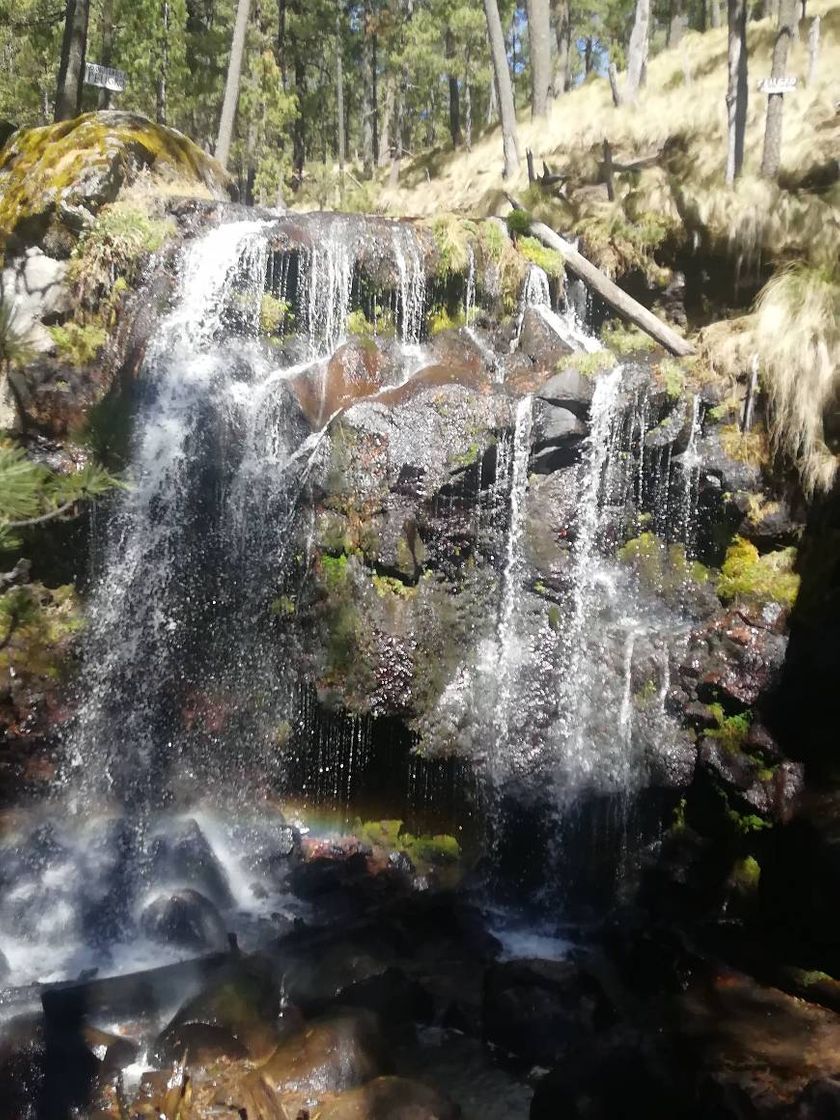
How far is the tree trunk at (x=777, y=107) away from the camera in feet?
36.6

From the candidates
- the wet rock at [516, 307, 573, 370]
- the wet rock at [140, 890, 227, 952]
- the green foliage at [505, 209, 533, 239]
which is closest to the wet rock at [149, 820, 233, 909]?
the wet rock at [140, 890, 227, 952]

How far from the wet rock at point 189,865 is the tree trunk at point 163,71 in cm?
1892

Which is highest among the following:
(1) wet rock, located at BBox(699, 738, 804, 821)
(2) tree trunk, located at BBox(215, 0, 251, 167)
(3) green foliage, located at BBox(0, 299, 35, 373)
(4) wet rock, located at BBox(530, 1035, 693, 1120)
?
(2) tree trunk, located at BBox(215, 0, 251, 167)

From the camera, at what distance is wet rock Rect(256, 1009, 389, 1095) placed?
5477 millimetres

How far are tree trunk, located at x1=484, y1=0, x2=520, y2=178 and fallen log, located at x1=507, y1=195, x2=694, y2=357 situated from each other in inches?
242

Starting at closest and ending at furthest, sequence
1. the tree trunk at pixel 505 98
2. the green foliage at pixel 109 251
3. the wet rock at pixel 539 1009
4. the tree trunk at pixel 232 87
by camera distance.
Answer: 1. the wet rock at pixel 539 1009
2. the green foliage at pixel 109 251
3. the tree trunk at pixel 505 98
4. the tree trunk at pixel 232 87

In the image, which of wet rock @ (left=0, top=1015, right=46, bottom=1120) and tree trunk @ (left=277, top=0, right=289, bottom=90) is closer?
wet rock @ (left=0, top=1015, right=46, bottom=1120)

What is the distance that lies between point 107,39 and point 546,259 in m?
17.7

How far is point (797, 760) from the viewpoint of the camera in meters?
7.35

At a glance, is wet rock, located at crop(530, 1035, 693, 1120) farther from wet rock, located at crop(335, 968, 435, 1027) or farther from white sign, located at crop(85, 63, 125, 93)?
white sign, located at crop(85, 63, 125, 93)

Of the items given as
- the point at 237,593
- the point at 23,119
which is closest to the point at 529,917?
the point at 237,593

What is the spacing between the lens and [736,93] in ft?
43.3

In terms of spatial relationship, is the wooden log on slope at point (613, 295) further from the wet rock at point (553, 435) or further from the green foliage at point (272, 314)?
the green foliage at point (272, 314)

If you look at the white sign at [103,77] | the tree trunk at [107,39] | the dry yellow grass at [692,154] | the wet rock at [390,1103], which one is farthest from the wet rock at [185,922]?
the tree trunk at [107,39]
